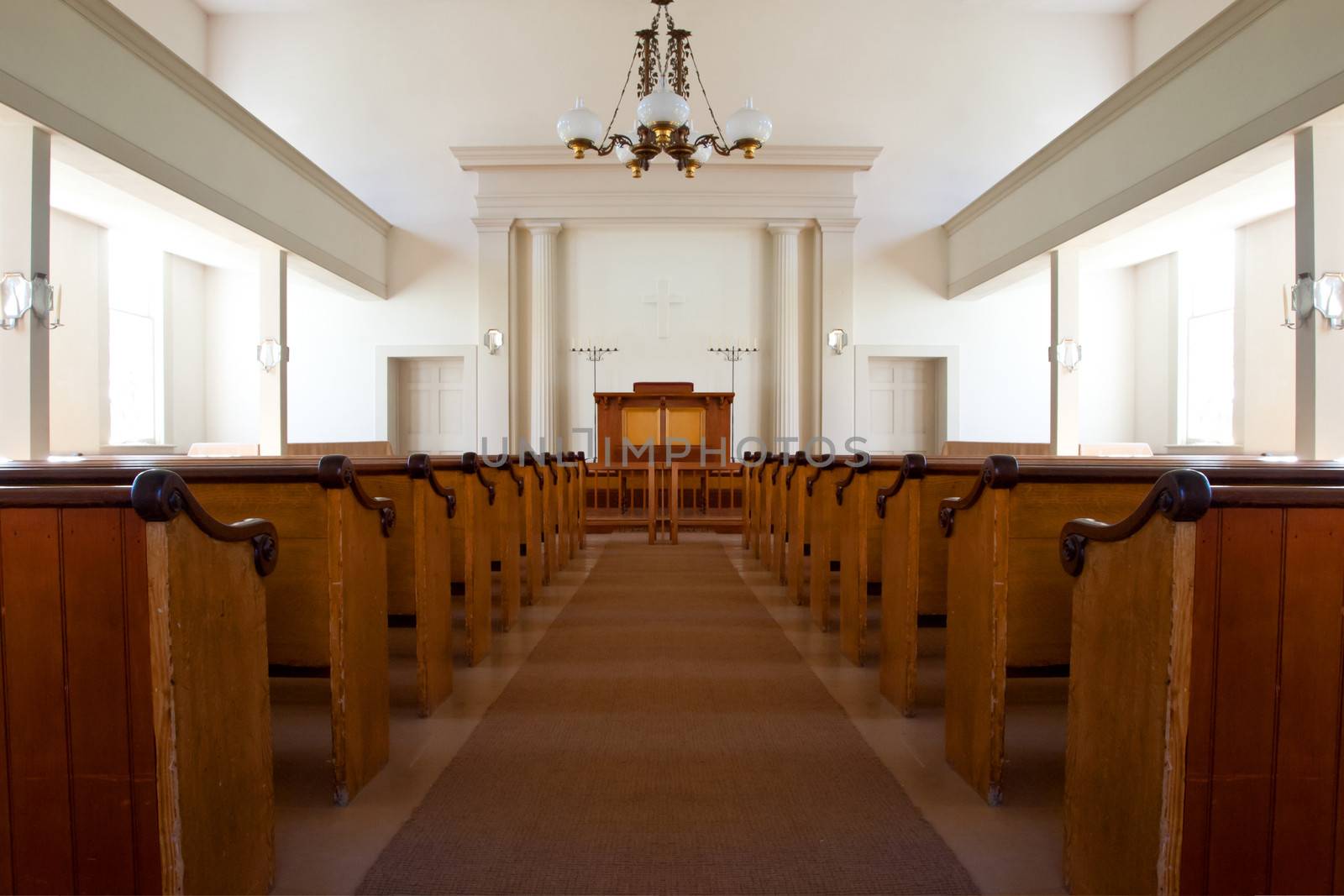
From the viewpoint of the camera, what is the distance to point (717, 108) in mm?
9578

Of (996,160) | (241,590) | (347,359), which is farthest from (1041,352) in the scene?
(241,590)

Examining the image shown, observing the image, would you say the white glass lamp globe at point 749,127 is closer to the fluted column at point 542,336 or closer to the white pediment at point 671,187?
the white pediment at point 671,187

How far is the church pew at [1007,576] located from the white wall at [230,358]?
10.7 metres

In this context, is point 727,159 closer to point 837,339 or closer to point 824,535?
point 837,339

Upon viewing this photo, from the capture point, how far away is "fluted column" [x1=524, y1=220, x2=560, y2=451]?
9.42 m

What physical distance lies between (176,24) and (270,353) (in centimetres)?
479

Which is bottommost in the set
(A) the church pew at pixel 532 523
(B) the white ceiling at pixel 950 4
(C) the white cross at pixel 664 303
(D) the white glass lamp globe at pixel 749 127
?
(A) the church pew at pixel 532 523

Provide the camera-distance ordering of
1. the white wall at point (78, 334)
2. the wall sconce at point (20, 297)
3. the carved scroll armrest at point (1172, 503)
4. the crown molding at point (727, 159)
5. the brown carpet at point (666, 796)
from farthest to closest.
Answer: the crown molding at point (727, 159), the white wall at point (78, 334), the wall sconce at point (20, 297), the brown carpet at point (666, 796), the carved scroll armrest at point (1172, 503)

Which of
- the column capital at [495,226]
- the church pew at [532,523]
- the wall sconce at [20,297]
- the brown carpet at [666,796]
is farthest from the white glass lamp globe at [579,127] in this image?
the column capital at [495,226]

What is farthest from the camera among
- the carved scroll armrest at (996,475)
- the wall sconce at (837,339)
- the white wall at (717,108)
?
the white wall at (717,108)

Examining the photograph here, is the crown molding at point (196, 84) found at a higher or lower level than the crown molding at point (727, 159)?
lower

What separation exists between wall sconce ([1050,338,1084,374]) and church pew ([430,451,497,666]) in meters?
6.43

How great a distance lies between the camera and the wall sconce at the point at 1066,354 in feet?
25.1

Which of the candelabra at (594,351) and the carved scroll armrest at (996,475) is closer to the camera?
the carved scroll armrest at (996,475)
